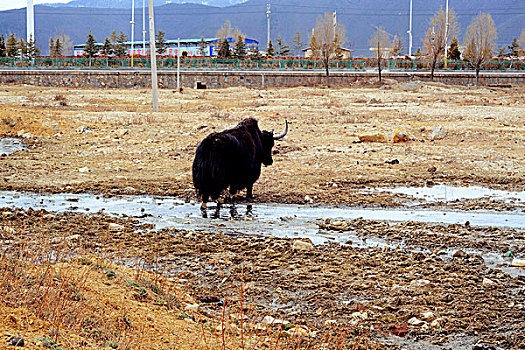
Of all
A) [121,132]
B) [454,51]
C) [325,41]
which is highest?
[325,41]

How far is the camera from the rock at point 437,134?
58.8ft

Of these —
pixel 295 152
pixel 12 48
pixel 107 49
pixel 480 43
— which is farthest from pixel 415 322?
pixel 12 48

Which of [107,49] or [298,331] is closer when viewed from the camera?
[298,331]

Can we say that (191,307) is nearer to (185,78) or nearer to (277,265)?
(277,265)

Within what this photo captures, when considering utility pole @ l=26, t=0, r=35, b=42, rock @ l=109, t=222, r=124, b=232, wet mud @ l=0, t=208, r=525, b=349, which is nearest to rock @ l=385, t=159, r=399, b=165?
wet mud @ l=0, t=208, r=525, b=349

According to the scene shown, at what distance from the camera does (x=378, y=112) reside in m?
24.8

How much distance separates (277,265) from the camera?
22.8ft

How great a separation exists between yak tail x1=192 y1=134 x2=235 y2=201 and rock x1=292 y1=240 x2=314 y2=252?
9.37 feet

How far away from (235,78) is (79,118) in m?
32.2

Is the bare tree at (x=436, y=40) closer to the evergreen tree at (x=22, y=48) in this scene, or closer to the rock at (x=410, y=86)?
the rock at (x=410, y=86)

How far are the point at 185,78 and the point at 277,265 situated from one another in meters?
47.2

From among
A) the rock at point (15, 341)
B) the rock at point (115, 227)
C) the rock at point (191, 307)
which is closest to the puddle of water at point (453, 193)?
the rock at point (115, 227)

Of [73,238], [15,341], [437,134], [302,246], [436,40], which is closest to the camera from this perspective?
[15,341]

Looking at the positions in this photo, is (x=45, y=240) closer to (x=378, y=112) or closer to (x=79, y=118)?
(x=79, y=118)
